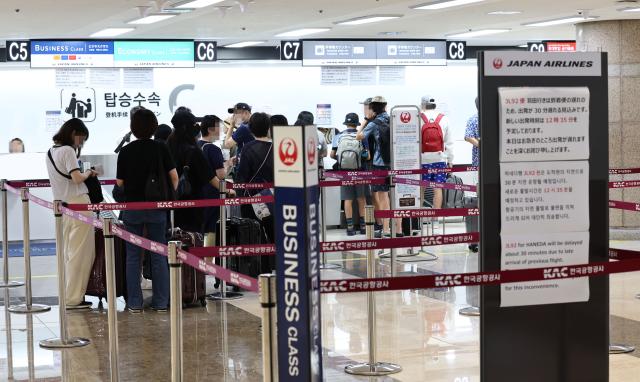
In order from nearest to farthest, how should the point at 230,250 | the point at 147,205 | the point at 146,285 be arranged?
the point at 230,250
the point at 147,205
the point at 146,285

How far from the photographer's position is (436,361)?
753cm

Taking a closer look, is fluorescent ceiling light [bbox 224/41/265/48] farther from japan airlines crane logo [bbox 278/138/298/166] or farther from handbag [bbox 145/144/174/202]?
japan airlines crane logo [bbox 278/138/298/166]

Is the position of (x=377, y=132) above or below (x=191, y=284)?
above

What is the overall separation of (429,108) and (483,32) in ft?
14.5

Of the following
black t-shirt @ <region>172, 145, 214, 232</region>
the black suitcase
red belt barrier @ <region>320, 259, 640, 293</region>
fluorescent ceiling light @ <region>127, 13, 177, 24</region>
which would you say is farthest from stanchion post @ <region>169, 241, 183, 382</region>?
fluorescent ceiling light @ <region>127, 13, 177, 24</region>

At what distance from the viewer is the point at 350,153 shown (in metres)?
15.5

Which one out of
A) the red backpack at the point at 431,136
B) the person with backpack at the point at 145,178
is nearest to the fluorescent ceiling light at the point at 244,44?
the red backpack at the point at 431,136

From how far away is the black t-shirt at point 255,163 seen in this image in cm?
1085

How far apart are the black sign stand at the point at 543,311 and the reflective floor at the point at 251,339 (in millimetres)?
1314

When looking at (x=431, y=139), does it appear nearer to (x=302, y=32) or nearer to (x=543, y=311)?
(x=302, y=32)

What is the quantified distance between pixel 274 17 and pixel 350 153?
2217mm

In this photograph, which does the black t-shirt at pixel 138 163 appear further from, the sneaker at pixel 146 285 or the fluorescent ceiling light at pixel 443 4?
the fluorescent ceiling light at pixel 443 4

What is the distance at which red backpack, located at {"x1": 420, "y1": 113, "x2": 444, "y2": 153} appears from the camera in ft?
46.9

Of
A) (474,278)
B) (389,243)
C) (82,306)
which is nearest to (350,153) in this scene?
(82,306)
